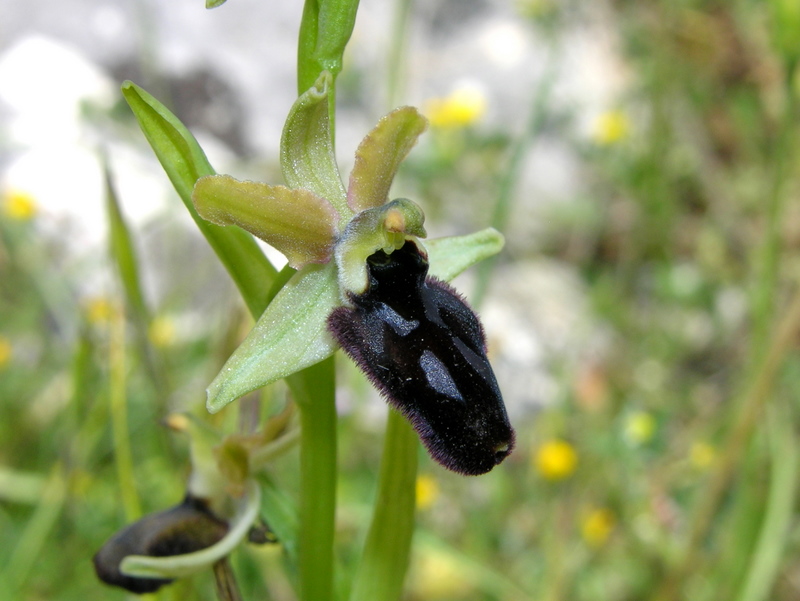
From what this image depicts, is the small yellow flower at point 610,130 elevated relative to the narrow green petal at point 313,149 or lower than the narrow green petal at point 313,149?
lower

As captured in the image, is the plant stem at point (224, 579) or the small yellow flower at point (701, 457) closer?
the plant stem at point (224, 579)

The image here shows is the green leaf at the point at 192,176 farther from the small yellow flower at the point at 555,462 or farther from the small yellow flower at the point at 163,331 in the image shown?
the small yellow flower at the point at 555,462

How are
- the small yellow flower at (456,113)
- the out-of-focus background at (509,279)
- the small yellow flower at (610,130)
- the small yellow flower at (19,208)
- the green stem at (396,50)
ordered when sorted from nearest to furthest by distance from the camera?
the out-of-focus background at (509,279) < the green stem at (396,50) < the small yellow flower at (19,208) < the small yellow flower at (456,113) < the small yellow flower at (610,130)

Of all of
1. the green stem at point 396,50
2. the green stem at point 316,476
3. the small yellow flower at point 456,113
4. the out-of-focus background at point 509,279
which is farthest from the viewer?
the small yellow flower at point 456,113

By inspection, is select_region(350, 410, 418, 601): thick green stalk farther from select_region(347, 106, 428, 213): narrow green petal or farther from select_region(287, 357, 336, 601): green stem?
select_region(347, 106, 428, 213): narrow green petal

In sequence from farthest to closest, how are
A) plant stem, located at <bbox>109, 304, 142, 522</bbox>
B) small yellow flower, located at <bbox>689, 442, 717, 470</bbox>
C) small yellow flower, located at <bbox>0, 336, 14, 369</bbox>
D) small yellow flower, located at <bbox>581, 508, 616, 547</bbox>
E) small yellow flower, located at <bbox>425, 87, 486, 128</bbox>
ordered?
small yellow flower, located at <bbox>425, 87, 486, 128</bbox> < small yellow flower, located at <bbox>0, 336, 14, 369</bbox> < small yellow flower, located at <bbox>689, 442, 717, 470</bbox> < small yellow flower, located at <bbox>581, 508, 616, 547</bbox> < plant stem, located at <bbox>109, 304, 142, 522</bbox>

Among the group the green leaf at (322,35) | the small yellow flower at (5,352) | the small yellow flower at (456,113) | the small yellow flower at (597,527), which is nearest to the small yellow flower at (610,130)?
the small yellow flower at (456,113)

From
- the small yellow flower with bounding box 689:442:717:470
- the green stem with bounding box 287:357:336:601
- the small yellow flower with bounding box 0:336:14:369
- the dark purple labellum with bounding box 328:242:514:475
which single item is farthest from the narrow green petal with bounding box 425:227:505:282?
the small yellow flower with bounding box 0:336:14:369

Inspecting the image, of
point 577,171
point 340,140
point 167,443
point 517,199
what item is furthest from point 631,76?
point 167,443
